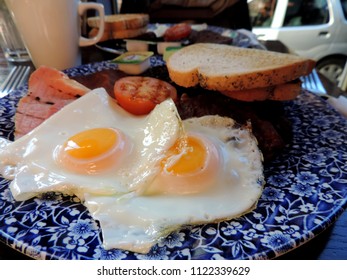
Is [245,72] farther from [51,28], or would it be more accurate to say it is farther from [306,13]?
[306,13]

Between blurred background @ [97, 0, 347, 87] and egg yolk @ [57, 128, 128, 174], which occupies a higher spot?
egg yolk @ [57, 128, 128, 174]

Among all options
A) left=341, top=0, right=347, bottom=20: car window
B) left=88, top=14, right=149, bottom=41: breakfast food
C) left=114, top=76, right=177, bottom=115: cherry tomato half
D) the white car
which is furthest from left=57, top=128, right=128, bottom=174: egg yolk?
left=341, top=0, right=347, bottom=20: car window

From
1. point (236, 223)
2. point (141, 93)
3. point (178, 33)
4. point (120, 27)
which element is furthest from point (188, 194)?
point (120, 27)

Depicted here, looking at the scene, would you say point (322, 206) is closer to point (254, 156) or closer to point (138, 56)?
point (254, 156)

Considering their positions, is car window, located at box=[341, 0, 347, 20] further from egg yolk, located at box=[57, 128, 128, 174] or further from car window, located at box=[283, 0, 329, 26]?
egg yolk, located at box=[57, 128, 128, 174]

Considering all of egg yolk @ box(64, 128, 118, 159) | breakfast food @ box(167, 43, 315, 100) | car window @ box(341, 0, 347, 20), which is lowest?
car window @ box(341, 0, 347, 20)
